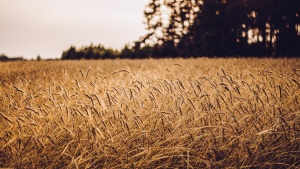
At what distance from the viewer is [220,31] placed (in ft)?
77.5

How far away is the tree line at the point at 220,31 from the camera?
19688 mm

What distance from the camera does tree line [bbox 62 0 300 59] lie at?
19.7 m

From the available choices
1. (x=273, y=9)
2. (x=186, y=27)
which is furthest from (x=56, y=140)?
(x=186, y=27)

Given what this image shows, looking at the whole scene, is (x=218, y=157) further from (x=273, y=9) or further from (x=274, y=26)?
(x=274, y=26)

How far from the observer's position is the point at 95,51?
74.4 feet

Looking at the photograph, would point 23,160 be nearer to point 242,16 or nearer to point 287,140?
point 287,140

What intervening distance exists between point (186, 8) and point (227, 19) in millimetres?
4214

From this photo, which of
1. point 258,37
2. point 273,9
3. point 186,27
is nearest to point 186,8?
point 186,27

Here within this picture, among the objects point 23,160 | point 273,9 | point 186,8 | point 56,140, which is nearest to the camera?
point 23,160

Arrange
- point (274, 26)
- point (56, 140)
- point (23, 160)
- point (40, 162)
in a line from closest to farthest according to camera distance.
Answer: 1. point (23, 160)
2. point (40, 162)
3. point (56, 140)
4. point (274, 26)

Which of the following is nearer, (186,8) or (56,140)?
(56,140)

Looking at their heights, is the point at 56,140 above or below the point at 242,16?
below

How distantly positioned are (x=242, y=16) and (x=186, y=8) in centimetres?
548

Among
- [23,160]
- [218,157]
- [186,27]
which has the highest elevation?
[186,27]
